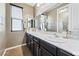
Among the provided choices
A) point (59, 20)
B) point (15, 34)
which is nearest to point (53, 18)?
point (59, 20)

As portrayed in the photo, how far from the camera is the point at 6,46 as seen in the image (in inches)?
66.4

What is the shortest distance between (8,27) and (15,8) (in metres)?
0.32

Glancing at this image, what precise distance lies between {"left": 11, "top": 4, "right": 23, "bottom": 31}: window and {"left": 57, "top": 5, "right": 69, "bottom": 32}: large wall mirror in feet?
2.12

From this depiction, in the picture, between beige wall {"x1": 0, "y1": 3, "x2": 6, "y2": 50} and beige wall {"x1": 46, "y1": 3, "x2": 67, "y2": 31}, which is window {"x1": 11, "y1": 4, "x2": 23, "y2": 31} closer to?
beige wall {"x1": 0, "y1": 3, "x2": 6, "y2": 50}

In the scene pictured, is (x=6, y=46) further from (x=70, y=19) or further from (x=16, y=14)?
(x=70, y=19)

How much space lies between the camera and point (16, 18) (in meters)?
1.76

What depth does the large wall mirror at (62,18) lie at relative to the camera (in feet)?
5.97

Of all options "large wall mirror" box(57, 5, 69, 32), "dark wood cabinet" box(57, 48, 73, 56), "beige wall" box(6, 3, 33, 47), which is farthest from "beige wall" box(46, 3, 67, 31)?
"dark wood cabinet" box(57, 48, 73, 56)

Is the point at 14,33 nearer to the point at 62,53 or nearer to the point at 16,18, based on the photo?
the point at 16,18

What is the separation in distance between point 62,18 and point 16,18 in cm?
77

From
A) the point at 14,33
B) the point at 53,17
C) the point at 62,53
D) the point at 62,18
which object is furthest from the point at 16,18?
the point at 62,53

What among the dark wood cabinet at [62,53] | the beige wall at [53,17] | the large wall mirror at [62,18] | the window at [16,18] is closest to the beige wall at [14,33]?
the window at [16,18]

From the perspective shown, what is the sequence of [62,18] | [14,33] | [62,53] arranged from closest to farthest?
1. [62,53]
2. [14,33]
3. [62,18]

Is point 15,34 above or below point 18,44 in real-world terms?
above
